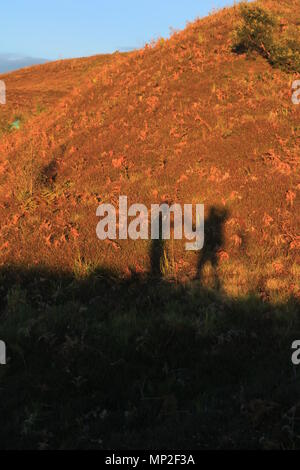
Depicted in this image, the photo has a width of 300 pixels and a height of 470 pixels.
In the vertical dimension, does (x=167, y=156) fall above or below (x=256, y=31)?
below

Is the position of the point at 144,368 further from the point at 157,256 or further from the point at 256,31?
the point at 256,31

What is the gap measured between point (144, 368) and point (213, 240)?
4079mm

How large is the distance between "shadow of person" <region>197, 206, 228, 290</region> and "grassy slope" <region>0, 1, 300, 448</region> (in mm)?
38

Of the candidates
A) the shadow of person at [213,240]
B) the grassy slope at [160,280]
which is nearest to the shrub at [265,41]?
the grassy slope at [160,280]

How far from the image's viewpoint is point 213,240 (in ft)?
30.6

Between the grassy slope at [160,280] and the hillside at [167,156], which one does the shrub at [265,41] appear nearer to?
the hillside at [167,156]

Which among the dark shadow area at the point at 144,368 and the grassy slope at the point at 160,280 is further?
the grassy slope at the point at 160,280

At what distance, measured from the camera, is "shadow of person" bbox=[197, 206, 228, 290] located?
330 inches

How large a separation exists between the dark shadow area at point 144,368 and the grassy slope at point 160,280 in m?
0.02

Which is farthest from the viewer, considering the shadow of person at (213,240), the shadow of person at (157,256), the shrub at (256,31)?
the shrub at (256,31)

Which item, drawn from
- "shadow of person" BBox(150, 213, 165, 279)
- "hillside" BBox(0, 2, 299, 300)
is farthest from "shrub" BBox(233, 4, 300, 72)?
"shadow of person" BBox(150, 213, 165, 279)

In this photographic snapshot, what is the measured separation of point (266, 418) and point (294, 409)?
11.0 inches

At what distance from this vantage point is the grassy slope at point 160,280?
16.0 ft

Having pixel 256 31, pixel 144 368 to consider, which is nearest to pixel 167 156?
pixel 256 31
